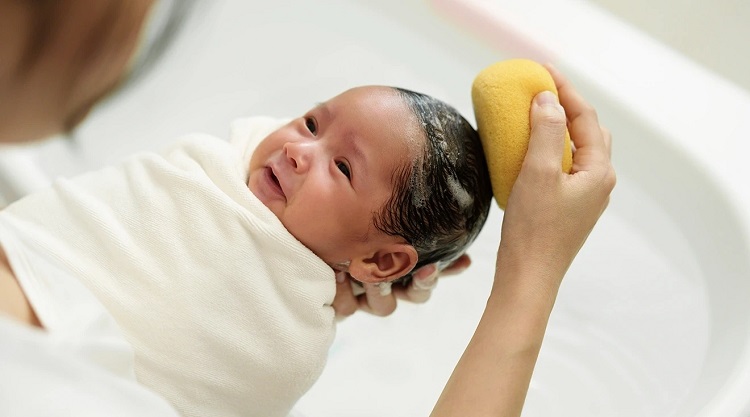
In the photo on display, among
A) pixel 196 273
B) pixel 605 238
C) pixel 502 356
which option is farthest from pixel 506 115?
pixel 605 238

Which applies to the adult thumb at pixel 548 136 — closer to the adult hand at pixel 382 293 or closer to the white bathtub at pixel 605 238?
the adult hand at pixel 382 293

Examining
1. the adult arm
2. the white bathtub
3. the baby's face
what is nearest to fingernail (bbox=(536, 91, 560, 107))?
the adult arm

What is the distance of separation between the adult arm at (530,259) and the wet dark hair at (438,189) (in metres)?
0.07

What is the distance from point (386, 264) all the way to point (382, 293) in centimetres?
8

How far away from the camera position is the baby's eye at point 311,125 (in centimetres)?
99

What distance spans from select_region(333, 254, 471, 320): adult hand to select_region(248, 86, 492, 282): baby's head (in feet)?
0.16

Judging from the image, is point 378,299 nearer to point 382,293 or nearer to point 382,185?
point 382,293

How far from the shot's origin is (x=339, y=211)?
0.91 m

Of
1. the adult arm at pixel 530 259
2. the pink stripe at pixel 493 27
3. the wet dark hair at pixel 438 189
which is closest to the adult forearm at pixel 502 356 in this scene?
the adult arm at pixel 530 259

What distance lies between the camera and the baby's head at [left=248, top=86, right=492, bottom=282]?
0.90 meters

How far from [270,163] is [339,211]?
0.11 metres

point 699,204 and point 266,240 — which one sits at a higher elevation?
point 266,240

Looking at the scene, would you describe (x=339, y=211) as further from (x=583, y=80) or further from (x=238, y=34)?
(x=238, y=34)

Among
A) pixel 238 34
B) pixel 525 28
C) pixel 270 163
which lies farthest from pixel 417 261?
pixel 238 34
